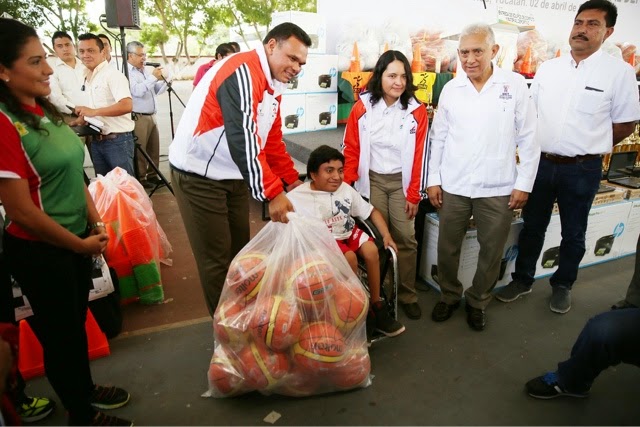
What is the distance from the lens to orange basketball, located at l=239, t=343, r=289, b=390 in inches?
61.9

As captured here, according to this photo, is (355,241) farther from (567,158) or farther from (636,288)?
(636,288)

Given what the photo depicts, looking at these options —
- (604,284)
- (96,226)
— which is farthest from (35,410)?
(604,284)

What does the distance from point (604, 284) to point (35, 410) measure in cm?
323

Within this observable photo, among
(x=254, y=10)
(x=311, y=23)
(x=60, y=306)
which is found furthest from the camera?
(x=254, y=10)

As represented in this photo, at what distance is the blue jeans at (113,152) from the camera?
3146 mm

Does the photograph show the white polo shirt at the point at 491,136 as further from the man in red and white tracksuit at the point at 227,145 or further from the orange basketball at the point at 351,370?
the orange basketball at the point at 351,370

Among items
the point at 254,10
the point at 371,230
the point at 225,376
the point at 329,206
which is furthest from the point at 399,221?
the point at 254,10

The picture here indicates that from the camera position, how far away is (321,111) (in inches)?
169

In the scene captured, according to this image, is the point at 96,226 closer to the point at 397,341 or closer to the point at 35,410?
the point at 35,410

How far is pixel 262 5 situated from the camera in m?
5.28

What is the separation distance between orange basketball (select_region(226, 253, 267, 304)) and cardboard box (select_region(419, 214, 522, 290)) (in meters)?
1.33

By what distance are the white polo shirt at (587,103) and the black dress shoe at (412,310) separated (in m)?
1.14

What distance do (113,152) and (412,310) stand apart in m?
2.50

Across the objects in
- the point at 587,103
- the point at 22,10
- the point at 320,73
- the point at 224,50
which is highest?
the point at 22,10
